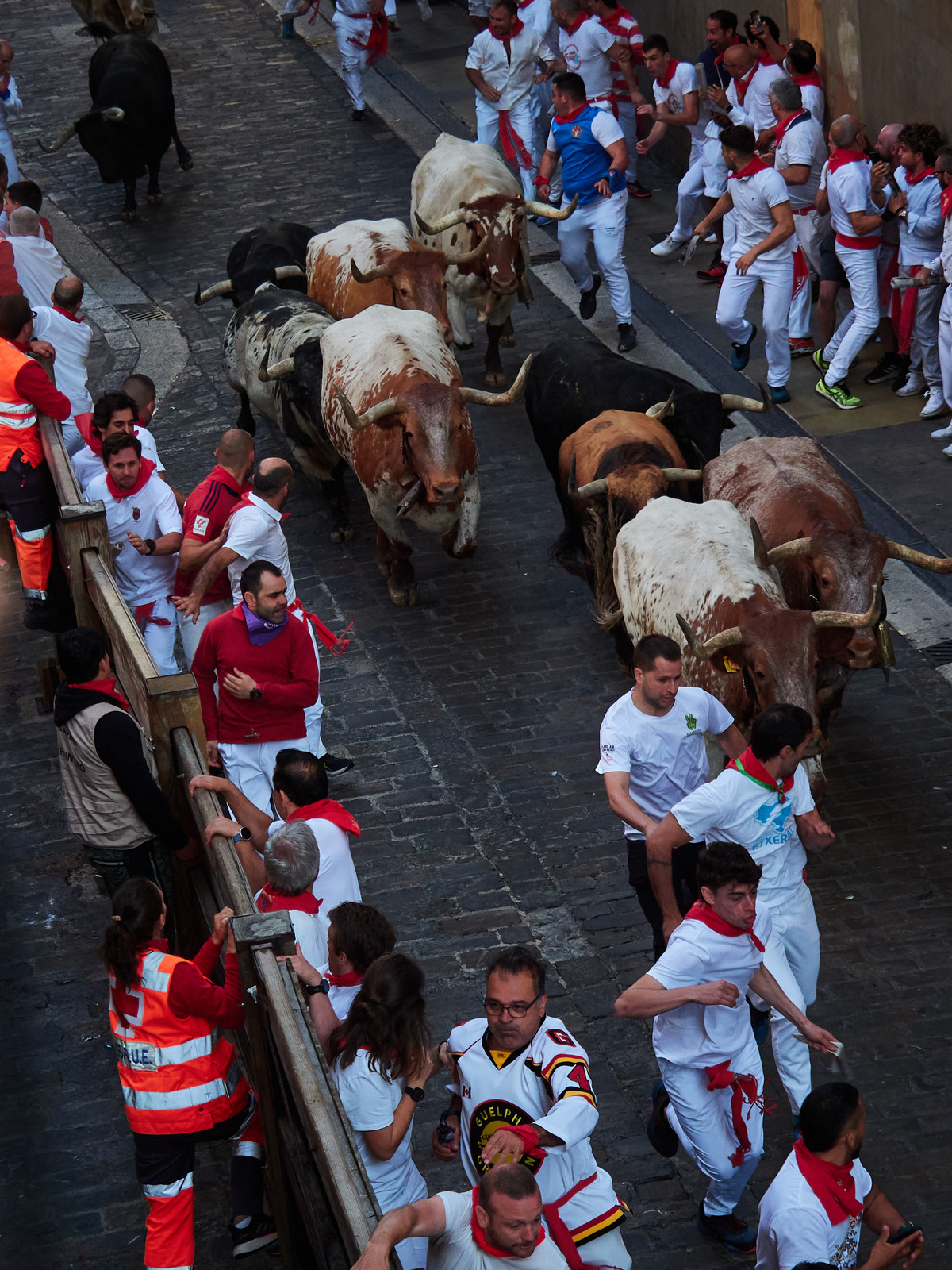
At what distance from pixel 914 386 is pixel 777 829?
7.99 meters

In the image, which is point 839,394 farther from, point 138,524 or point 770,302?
point 138,524

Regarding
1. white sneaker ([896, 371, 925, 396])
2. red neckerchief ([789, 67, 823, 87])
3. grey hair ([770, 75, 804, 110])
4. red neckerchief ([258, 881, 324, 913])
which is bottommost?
white sneaker ([896, 371, 925, 396])

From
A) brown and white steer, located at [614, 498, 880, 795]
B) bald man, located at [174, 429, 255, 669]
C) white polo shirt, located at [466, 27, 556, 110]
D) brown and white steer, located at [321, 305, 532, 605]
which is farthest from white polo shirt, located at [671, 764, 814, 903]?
white polo shirt, located at [466, 27, 556, 110]

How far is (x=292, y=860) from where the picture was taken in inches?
227

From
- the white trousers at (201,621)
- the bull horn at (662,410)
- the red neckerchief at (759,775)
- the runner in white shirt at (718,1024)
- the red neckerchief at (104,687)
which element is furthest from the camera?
the bull horn at (662,410)

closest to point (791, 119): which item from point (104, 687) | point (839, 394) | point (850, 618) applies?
point (839, 394)

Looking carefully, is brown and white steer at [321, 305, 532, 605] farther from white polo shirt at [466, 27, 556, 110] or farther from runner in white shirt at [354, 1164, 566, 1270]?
runner in white shirt at [354, 1164, 566, 1270]

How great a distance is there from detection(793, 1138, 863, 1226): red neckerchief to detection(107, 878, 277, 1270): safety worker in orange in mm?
1962

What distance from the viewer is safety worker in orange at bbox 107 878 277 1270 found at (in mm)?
5398

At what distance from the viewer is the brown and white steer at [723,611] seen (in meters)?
7.94

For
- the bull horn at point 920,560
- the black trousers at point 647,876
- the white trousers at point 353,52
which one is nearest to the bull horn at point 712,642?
the black trousers at point 647,876

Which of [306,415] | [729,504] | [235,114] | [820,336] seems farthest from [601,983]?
[235,114]

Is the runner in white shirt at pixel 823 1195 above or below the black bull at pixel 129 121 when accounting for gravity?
above

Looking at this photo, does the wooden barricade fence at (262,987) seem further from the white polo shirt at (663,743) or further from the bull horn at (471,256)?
the bull horn at (471,256)
